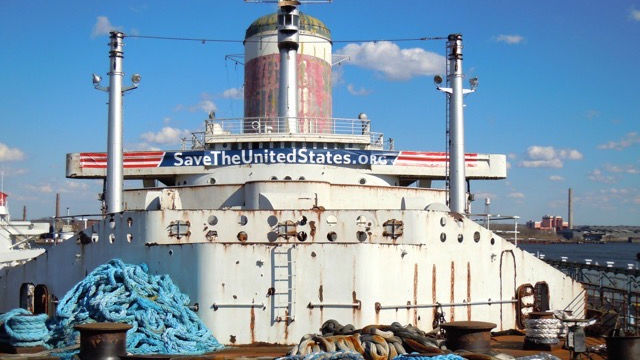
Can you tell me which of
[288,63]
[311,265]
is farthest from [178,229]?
[288,63]

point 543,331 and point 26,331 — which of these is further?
point 543,331

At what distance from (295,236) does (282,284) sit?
1.25 metres

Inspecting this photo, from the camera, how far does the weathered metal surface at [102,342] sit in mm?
11461

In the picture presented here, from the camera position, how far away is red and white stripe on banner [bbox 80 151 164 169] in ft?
71.7

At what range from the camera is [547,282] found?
16.9 meters

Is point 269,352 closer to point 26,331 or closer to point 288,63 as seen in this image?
point 26,331

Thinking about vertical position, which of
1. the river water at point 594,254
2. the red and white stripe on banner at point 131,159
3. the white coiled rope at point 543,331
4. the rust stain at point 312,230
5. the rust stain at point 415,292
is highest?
the red and white stripe on banner at point 131,159

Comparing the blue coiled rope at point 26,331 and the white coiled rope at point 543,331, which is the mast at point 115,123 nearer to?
the blue coiled rope at point 26,331

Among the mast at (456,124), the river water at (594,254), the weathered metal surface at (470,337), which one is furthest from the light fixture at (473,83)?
the river water at (594,254)

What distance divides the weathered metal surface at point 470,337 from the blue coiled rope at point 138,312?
189 inches

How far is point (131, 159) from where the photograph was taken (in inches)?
867

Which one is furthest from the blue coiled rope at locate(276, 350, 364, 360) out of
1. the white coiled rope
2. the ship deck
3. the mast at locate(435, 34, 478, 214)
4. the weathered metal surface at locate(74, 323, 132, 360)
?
the mast at locate(435, 34, 478, 214)

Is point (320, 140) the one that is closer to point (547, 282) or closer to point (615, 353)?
point (547, 282)

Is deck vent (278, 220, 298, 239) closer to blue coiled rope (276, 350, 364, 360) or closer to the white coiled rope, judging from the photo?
blue coiled rope (276, 350, 364, 360)
